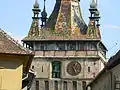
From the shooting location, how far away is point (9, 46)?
23984 millimetres

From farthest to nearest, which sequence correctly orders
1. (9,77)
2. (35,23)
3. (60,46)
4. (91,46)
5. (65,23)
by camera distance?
(65,23), (35,23), (60,46), (91,46), (9,77)

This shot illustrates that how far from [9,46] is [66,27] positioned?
6464 cm

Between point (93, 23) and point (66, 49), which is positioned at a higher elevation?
point (93, 23)

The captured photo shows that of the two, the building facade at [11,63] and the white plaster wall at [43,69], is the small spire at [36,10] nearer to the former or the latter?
the white plaster wall at [43,69]

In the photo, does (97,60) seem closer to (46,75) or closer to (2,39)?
(46,75)

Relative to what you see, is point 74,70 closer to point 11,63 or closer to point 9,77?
point 11,63

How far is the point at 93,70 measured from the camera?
8406 centimetres

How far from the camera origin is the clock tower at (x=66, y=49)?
84000 millimetres

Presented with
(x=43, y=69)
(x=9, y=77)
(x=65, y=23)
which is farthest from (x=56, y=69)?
(x=9, y=77)

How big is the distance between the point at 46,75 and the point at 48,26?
8458 mm

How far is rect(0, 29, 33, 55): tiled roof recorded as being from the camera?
23581mm

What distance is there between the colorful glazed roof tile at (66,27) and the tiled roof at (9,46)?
61.2 metres

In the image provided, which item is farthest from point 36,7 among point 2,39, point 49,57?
point 2,39

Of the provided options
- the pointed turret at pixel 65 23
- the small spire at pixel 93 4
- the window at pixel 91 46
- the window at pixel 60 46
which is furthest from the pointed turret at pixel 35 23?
the small spire at pixel 93 4
